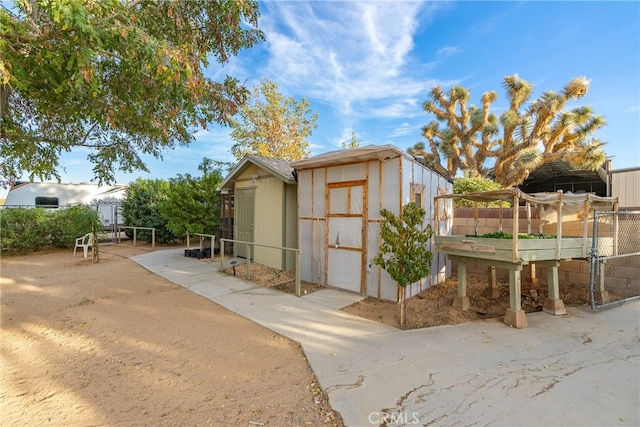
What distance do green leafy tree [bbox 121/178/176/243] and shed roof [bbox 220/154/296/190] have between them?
17.1ft

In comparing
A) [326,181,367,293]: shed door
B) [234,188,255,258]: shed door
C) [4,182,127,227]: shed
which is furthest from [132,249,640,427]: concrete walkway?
[4,182,127,227]: shed

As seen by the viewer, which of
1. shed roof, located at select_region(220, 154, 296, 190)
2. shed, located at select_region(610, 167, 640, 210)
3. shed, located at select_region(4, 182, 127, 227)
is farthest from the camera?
shed, located at select_region(4, 182, 127, 227)

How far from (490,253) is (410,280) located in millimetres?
1408

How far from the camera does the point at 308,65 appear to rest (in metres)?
12.2

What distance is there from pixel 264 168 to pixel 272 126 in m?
12.0

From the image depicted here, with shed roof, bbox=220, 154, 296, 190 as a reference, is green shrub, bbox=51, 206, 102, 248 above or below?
below

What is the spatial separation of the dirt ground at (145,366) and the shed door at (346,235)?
253 cm

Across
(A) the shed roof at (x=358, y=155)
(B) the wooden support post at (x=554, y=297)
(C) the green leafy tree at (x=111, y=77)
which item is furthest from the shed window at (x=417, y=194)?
(C) the green leafy tree at (x=111, y=77)

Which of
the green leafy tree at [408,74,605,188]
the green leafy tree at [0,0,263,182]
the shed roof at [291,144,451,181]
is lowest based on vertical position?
the shed roof at [291,144,451,181]

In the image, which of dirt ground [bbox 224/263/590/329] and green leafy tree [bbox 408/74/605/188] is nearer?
dirt ground [bbox 224/263/590/329]

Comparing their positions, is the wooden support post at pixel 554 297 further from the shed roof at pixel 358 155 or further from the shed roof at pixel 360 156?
the shed roof at pixel 358 155

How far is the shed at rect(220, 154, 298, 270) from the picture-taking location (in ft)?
26.2

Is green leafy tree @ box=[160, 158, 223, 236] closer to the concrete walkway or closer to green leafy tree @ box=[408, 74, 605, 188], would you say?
the concrete walkway

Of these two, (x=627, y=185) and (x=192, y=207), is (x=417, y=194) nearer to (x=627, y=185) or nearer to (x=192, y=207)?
(x=192, y=207)
